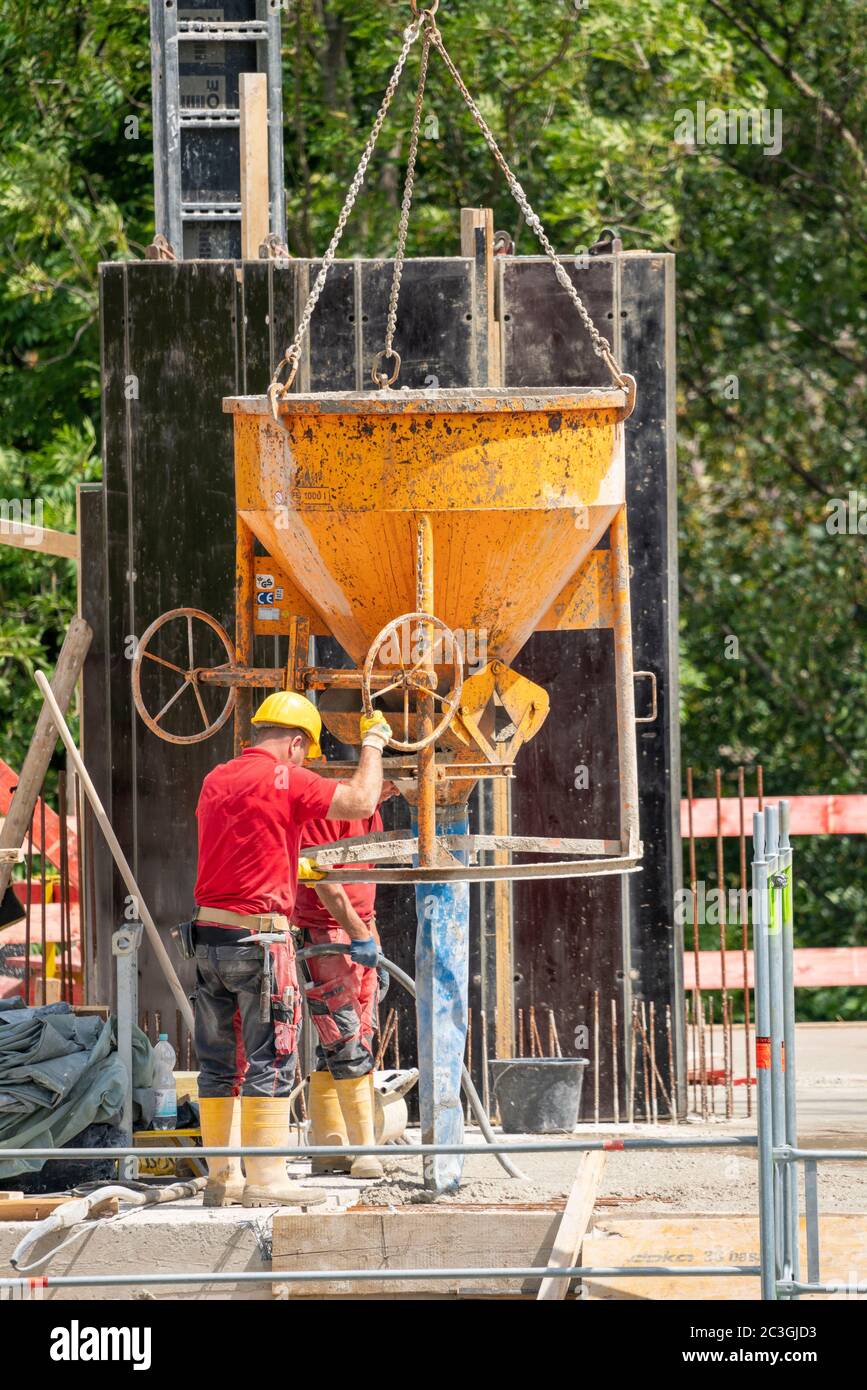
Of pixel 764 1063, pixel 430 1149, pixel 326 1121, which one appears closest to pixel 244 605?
pixel 326 1121

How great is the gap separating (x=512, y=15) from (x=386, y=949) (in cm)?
1102

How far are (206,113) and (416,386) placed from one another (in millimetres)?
2738

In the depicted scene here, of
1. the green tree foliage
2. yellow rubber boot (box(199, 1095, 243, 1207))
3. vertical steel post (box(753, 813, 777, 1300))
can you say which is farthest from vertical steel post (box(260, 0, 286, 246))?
vertical steel post (box(753, 813, 777, 1300))

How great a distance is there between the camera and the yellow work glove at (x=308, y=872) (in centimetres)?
867

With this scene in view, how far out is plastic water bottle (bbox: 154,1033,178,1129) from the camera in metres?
8.98

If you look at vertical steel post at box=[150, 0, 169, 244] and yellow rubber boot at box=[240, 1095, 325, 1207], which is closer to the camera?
yellow rubber boot at box=[240, 1095, 325, 1207]

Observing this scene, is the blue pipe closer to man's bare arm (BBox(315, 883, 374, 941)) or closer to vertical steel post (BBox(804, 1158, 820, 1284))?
man's bare arm (BBox(315, 883, 374, 941))

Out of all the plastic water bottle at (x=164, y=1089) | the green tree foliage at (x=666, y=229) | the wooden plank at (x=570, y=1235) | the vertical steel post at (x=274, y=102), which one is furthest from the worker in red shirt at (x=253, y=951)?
the green tree foliage at (x=666, y=229)

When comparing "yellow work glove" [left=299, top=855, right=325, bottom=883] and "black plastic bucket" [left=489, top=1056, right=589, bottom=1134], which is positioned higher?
"yellow work glove" [left=299, top=855, right=325, bottom=883]

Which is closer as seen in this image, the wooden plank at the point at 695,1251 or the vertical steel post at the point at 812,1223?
the vertical steel post at the point at 812,1223

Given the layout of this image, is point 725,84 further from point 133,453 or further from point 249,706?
point 249,706

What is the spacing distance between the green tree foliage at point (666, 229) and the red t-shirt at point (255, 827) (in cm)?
1038

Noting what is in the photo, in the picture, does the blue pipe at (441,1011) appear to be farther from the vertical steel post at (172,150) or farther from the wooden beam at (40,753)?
the vertical steel post at (172,150)

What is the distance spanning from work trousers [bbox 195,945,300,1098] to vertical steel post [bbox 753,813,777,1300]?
2245 mm
